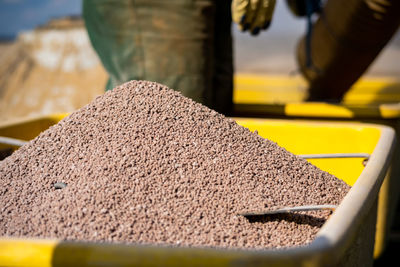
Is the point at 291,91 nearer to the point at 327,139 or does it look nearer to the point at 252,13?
the point at 252,13

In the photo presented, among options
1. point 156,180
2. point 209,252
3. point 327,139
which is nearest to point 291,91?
point 327,139

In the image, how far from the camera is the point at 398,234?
1.80 metres

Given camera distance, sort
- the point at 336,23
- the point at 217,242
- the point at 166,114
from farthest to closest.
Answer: the point at 336,23 < the point at 166,114 < the point at 217,242

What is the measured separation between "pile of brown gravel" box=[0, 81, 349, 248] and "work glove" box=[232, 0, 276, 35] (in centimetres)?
47

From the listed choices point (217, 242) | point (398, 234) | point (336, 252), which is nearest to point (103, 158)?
point (217, 242)

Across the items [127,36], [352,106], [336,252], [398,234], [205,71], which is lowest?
[398,234]

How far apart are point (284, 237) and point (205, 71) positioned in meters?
0.89

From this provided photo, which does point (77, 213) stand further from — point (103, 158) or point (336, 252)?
point (336, 252)

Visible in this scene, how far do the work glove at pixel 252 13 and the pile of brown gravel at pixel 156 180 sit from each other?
473mm

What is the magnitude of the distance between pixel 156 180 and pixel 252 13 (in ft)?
2.67

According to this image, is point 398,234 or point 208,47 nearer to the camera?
point 208,47

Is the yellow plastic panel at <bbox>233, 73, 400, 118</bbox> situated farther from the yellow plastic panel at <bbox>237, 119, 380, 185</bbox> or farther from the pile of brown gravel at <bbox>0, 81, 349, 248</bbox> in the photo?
the pile of brown gravel at <bbox>0, 81, 349, 248</bbox>

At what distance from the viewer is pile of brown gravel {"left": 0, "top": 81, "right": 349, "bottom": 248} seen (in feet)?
2.39

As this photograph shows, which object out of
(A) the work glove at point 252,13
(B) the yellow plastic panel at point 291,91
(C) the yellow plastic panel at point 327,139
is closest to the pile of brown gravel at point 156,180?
(C) the yellow plastic panel at point 327,139
